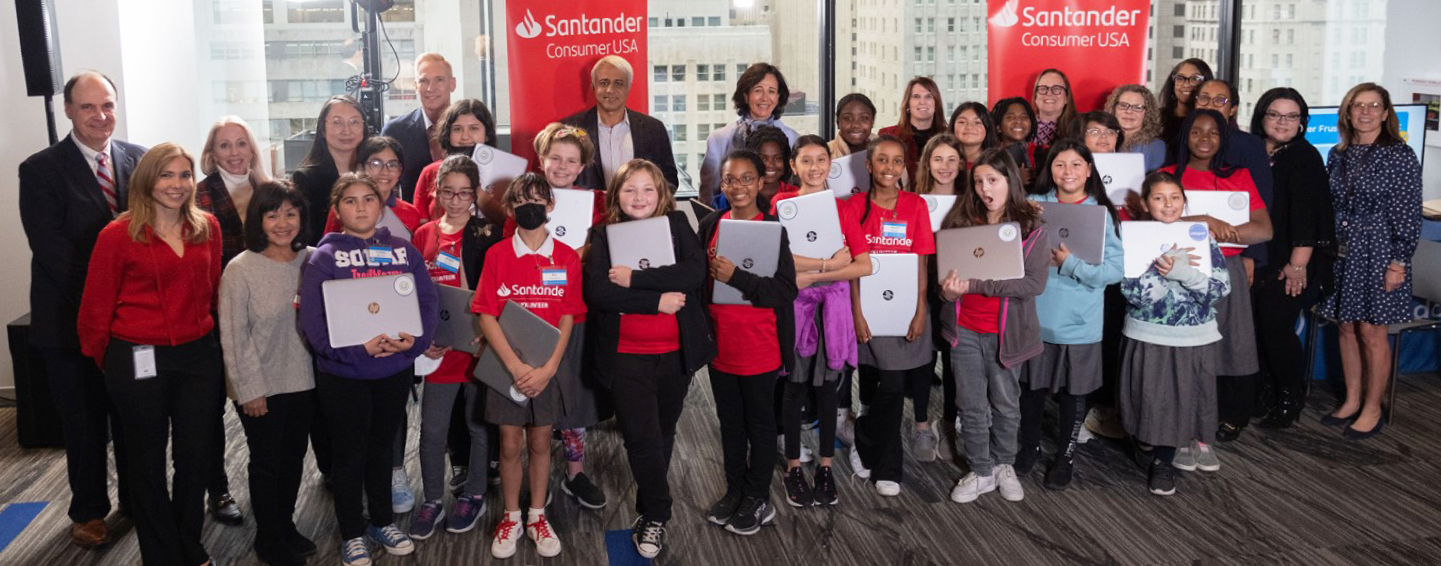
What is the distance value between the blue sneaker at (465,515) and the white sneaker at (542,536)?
0.24 meters

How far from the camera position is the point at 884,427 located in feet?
13.9

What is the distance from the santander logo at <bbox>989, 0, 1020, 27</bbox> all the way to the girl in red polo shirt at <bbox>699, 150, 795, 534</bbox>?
2455 mm

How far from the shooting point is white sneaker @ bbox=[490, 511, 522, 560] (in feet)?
12.3

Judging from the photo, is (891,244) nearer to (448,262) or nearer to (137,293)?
(448,262)

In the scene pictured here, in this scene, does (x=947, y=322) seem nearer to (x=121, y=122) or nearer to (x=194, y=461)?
(x=194, y=461)

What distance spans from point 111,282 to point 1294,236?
4488 mm

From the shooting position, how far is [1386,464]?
181 inches

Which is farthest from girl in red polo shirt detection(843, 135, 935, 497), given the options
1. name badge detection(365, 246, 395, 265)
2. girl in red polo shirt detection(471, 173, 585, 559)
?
name badge detection(365, 246, 395, 265)

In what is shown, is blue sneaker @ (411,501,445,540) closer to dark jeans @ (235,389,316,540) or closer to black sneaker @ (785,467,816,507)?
dark jeans @ (235,389,316,540)

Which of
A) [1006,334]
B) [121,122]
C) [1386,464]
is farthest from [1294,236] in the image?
[121,122]

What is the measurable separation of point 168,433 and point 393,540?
788mm

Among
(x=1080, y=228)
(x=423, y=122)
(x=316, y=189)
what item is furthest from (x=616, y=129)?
(x=1080, y=228)

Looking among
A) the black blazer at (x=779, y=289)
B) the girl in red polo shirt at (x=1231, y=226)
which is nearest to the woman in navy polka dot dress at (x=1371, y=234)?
the girl in red polo shirt at (x=1231, y=226)

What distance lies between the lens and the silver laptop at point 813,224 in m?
3.82
